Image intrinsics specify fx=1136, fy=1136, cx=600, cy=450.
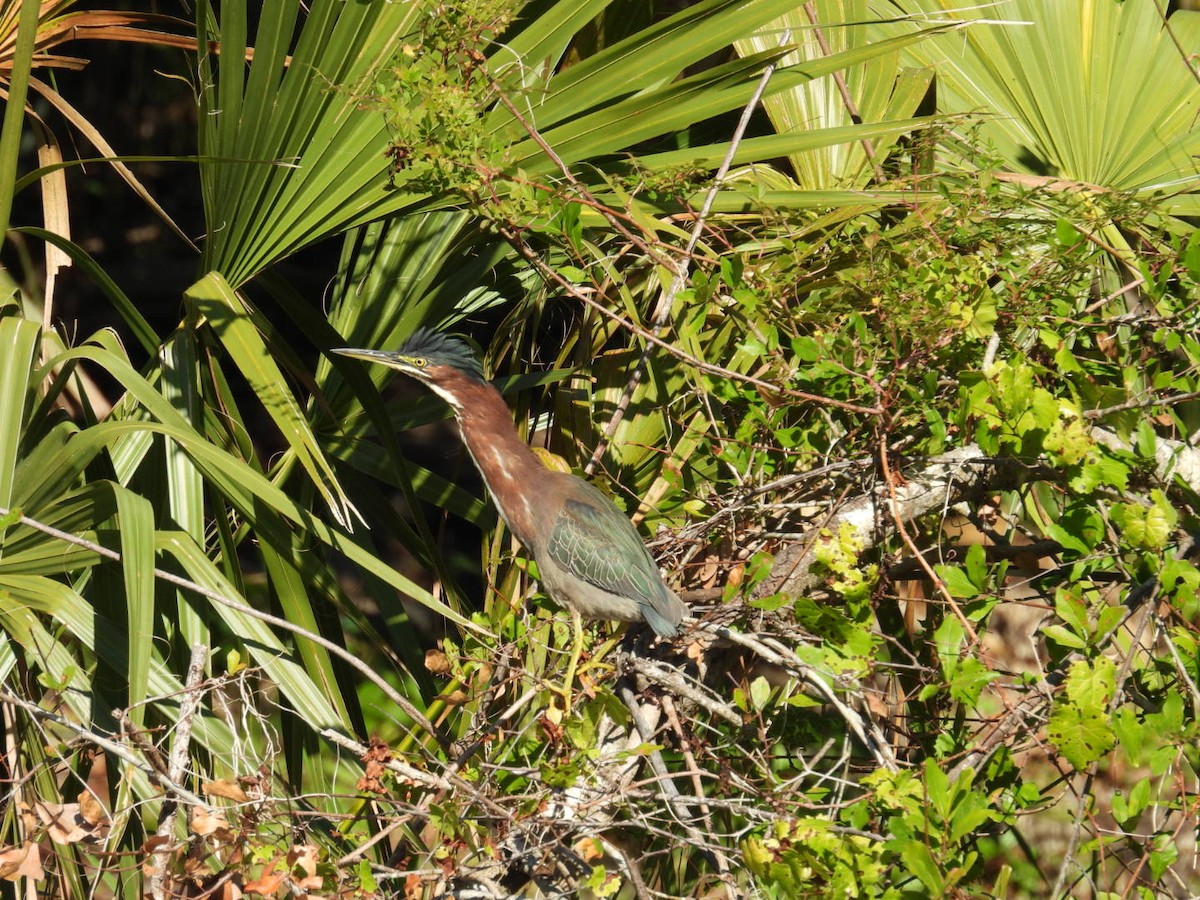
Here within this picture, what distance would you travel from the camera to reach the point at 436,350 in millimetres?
2482

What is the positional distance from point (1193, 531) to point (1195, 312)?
391 millimetres

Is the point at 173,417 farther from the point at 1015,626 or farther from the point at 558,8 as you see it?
the point at 1015,626

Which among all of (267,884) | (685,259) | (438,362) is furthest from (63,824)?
(685,259)

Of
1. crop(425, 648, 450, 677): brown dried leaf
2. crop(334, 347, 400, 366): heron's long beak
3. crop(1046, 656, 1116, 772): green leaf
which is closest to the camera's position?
crop(1046, 656, 1116, 772): green leaf

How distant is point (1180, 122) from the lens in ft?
8.84

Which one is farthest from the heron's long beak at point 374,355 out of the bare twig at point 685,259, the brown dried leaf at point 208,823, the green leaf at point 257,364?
the brown dried leaf at point 208,823

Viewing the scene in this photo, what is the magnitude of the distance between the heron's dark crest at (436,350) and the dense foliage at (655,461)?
165 millimetres

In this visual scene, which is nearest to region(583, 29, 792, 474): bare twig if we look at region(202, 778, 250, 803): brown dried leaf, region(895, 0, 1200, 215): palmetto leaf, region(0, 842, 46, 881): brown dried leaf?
region(895, 0, 1200, 215): palmetto leaf

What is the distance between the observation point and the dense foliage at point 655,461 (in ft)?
5.37

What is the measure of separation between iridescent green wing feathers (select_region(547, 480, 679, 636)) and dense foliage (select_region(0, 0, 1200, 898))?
9 centimetres

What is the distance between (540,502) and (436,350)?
0.40 m

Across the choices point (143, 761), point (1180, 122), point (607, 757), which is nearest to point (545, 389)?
point (607, 757)

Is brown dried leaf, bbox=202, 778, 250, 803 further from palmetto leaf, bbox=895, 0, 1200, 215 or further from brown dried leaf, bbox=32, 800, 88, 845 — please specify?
palmetto leaf, bbox=895, 0, 1200, 215

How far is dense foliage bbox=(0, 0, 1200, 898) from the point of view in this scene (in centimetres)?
164
